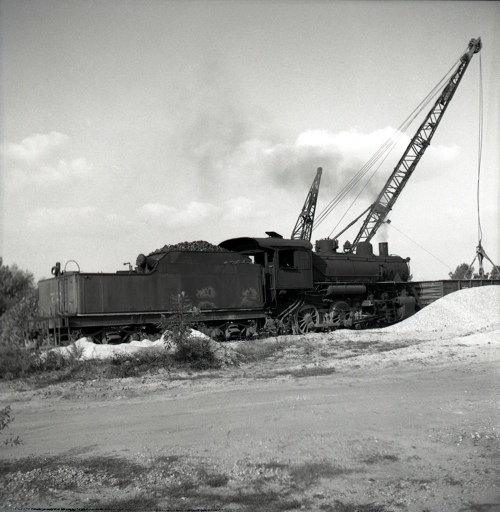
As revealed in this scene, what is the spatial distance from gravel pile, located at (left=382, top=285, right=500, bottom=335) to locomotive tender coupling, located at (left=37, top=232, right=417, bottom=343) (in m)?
1.39

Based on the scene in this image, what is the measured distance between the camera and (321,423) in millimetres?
6129

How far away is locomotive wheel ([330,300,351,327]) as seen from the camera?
17.4m

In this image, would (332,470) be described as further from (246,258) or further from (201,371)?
(246,258)

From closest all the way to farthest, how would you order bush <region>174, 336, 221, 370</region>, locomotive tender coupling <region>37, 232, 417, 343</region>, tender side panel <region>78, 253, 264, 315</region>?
1. bush <region>174, 336, 221, 370</region>
2. tender side panel <region>78, 253, 264, 315</region>
3. locomotive tender coupling <region>37, 232, 417, 343</region>

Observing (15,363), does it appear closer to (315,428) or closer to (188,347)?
(188,347)

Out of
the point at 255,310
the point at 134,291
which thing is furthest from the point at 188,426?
the point at 255,310

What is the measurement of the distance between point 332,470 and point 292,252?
11.9 meters

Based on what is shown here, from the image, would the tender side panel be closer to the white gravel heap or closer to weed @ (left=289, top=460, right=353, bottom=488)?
the white gravel heap

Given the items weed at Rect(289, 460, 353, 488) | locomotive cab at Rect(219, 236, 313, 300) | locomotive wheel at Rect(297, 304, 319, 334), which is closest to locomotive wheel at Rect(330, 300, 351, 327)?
locomotive wheel at Rect(297, 304, 319, 334)

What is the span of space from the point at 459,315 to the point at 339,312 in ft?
11.9

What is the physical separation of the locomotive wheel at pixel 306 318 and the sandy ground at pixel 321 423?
233 inches

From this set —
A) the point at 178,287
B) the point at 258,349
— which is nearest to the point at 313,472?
the point at 258,349

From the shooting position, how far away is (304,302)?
1684 cm

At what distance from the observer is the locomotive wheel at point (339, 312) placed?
1744 centimetres
